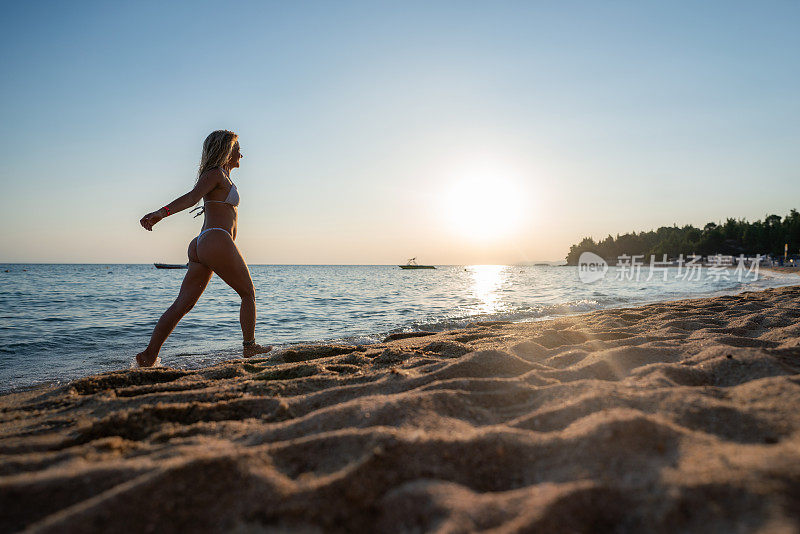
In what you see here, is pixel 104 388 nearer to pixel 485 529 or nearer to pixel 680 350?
pixel 485 529

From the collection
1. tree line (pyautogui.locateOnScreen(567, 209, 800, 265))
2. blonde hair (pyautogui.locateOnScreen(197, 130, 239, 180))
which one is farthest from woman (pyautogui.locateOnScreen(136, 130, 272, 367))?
tree line (pyautogui.locateOnScreen(567, 209, 800, 265))

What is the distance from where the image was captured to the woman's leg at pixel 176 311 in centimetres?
347

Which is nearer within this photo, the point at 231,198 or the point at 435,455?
the point at 435,455

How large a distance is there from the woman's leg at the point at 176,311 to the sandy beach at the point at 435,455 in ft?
3.48

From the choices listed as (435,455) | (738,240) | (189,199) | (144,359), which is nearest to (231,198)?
(189,199)

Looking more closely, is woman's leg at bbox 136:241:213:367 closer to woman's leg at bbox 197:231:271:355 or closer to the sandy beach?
woman's leg at bbox 197:231:271:355

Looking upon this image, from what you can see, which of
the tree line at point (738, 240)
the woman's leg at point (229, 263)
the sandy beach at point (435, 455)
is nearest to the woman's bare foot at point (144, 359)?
the woman's leg at point (229, 263)

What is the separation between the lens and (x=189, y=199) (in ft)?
11.3

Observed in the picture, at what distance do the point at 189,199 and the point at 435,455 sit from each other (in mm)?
3054

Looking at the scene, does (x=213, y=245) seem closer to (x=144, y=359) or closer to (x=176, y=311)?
(x=176, y=311)

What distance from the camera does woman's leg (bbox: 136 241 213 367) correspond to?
3469 mm

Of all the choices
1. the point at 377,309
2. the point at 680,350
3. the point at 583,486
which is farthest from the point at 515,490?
the point at 377,309

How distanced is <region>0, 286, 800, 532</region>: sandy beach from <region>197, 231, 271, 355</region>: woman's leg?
1.42 meters

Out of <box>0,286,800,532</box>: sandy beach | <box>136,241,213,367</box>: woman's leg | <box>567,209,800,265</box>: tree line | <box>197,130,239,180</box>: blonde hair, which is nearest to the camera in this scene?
<box>0,286,800,532</box>: sandy beach
